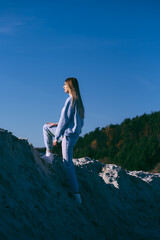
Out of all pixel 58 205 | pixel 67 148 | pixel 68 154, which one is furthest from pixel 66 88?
pixel 58 205

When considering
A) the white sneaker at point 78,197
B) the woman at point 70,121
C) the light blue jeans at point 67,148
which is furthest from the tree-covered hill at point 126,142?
the woman at point 70,121

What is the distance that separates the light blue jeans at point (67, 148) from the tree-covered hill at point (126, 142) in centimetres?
1921

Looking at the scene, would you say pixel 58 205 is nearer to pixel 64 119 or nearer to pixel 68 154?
pixel 68 154

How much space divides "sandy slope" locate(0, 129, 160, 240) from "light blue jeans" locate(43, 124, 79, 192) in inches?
13.2

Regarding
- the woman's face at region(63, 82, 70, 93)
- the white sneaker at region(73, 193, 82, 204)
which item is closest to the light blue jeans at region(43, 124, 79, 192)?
the white sneaker at region(73, 193, 82, 204)

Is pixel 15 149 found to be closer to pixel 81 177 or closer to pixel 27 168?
pixel 27 168

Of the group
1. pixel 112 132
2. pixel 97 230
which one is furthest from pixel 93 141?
pixel 97 230

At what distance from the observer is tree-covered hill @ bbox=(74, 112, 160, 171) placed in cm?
2672

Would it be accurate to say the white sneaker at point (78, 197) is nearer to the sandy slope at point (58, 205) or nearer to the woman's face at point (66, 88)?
the sandy slope at point (58, 205)

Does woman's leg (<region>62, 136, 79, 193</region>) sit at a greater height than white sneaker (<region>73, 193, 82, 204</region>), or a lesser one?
greater

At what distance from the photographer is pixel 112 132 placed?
105 feet

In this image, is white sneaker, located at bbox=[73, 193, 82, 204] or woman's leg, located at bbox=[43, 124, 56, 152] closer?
woman's leg, located at bbox=[43, 124, 56, 152]

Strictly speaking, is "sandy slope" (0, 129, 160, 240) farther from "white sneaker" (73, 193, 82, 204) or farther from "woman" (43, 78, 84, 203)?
"woman" (43, 78, 84, 203)

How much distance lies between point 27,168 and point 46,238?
1.67 meters
